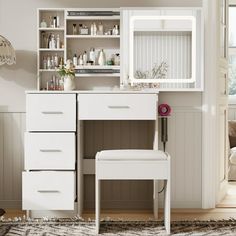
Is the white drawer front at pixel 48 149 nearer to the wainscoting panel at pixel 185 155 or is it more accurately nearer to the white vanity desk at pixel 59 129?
the white vanity desk at pixel 59 129

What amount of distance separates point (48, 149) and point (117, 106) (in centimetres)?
58

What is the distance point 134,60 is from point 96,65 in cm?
30

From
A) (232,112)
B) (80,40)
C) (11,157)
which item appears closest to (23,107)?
(11,157)

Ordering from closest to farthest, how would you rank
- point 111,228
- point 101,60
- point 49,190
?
point 111,228
point 49,190
point 101,60

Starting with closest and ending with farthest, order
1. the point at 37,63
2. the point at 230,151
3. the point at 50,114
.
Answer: the point at 50,114
the point at 37,63
the point at 230,151

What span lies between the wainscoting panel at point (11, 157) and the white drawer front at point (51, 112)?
1.46 ft

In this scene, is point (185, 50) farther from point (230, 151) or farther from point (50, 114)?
point (230, 151)

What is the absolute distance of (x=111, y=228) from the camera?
3.67 m

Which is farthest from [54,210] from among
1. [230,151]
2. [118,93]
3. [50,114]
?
[230,151]

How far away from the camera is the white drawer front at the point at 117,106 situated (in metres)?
3.92

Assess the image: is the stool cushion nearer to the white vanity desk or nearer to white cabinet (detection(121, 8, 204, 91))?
the white vanity desk

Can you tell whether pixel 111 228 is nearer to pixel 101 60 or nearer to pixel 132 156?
pixel 132 156

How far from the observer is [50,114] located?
3.91m

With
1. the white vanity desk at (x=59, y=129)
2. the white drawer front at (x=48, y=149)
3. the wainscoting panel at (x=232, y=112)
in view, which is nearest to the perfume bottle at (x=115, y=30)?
the white vanity desk at (x=59, y=129)
